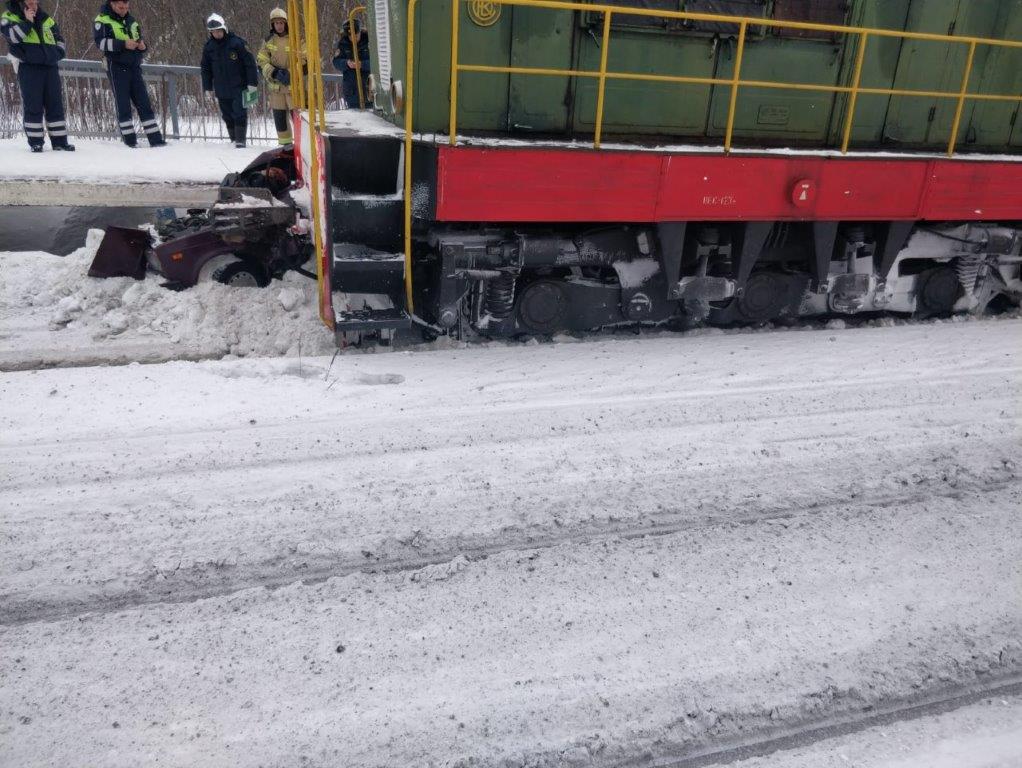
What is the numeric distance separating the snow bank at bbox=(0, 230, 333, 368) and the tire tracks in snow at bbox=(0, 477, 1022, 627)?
2587 mm

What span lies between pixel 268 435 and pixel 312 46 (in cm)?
257

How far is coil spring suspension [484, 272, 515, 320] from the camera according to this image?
5.43 m

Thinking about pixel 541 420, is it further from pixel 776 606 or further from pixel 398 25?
pixel 398 25

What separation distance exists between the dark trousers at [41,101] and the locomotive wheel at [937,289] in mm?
10586

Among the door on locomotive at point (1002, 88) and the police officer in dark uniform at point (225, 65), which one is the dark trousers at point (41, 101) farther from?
the door on locomotive at point (1002, 88)

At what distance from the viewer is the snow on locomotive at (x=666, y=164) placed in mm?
5008

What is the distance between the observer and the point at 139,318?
19.7 feet

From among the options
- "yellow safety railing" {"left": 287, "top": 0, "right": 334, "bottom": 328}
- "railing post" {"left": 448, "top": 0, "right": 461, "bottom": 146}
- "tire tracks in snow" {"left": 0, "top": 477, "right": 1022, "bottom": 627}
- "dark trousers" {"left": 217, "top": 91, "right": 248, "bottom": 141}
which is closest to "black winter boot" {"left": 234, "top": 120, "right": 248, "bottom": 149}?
"dark trousers" {"left": 217, "top": 91, "right": 248, "bottom": 141}

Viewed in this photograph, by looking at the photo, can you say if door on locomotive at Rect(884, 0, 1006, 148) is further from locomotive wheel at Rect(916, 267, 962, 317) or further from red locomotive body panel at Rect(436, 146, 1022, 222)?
locomotive wheel at Rect(916, 267, 962, 317)

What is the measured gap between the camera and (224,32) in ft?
36.2

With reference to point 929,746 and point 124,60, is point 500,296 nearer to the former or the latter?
point 929,746

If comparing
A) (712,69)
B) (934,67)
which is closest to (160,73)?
(712,69)

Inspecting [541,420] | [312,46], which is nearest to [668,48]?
[312,46]

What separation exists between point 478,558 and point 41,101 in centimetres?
1005
